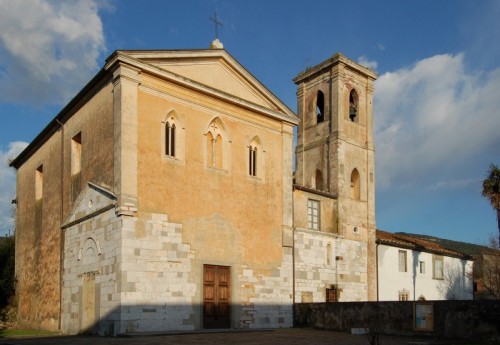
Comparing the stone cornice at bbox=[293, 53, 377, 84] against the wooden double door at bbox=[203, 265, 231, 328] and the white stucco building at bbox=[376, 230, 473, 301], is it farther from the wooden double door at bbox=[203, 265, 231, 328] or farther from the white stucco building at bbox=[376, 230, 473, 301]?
the wooden double door at bbox=[203, 265, 231, 328]

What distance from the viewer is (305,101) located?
29.4m

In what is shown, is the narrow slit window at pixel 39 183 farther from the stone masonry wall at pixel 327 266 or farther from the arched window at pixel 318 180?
the arched window at pixel 318 180

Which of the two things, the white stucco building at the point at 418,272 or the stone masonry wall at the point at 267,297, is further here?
the white stucco building at the point at 418,272

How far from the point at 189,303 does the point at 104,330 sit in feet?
9.79

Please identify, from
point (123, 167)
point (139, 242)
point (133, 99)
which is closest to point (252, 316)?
point (139, 242)

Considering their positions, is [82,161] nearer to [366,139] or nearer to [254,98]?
[254,98]

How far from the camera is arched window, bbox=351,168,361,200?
27403mm

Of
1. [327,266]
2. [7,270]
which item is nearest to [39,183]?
[7,270]

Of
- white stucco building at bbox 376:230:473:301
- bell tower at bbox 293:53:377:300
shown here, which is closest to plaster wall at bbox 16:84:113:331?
bell tower at bbox 293:53:377:300

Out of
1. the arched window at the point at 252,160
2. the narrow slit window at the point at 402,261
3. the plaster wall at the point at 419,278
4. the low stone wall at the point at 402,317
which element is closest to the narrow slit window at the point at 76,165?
the arched window at the point at 252,160

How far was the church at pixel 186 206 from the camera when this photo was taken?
17.9 metres

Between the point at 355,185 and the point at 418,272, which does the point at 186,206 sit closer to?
the point at 355,185

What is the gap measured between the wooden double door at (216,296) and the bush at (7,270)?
1381 cm

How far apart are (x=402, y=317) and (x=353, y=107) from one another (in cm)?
1303
